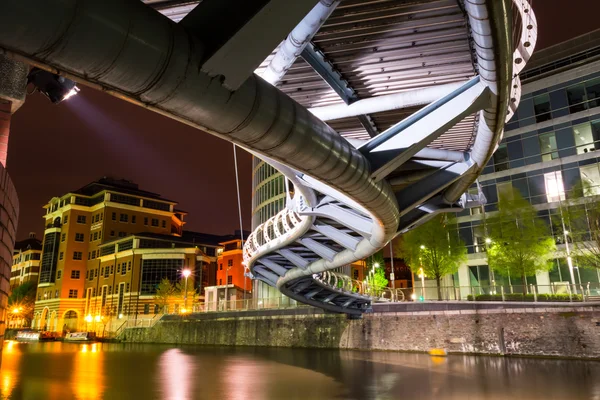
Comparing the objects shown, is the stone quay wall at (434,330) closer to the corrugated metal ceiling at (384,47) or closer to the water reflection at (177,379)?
the water reflection at (177,379)

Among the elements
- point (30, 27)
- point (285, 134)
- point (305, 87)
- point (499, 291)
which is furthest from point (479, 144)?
point (499, 291)

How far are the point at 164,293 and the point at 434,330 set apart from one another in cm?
4487

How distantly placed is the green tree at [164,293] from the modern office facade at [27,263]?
153 ft

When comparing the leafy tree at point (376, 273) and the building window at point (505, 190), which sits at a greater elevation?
the building window at point (505, 190)

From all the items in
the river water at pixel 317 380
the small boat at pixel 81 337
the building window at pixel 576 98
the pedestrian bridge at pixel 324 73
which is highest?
the building window at pixel 576 98

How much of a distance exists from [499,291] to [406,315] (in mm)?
6253

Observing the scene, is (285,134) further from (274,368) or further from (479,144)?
(274,368)

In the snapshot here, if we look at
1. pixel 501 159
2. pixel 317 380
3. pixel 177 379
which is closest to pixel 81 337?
pixel 177 379

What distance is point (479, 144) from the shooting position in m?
15.0

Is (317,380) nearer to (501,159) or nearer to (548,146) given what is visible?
(548,146)

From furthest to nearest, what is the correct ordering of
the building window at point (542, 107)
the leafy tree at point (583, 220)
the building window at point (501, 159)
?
the building window at point (501, 159)
the building window at point (542, 107)
the leafy tree at point (583, 220)

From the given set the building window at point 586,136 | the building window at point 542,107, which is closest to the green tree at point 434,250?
the building window at point 586,136

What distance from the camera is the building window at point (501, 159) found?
44981 mm

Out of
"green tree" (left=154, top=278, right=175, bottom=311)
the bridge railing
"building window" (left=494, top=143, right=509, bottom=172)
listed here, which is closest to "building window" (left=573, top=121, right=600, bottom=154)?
"building window" (left=494, top=143, right=509, bottom=172)
